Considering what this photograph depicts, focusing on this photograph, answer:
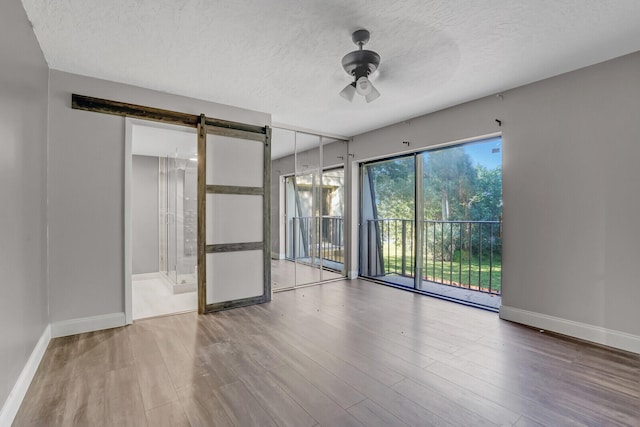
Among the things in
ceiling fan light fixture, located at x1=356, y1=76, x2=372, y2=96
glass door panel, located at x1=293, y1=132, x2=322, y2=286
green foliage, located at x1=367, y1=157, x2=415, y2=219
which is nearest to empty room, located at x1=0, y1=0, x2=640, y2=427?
ceiling fan light fixture, located at x1=356, y1=76, x2=372, y2=96

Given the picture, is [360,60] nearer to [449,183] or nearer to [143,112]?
[143,112]

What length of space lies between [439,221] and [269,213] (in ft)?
8.77

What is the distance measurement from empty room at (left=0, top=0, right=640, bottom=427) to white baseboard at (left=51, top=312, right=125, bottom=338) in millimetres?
17

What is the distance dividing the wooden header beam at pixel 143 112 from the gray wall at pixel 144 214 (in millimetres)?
2775

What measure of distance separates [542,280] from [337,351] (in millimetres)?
2318

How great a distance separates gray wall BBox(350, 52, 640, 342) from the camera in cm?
264

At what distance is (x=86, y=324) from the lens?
3008 millimetres

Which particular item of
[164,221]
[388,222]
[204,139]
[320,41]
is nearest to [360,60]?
[320,41]

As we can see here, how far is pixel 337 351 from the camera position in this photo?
2602mm

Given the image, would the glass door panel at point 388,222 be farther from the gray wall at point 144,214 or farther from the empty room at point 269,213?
the gray wall at point 144,214

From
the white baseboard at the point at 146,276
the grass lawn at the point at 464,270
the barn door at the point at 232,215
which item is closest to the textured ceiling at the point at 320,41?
the barn door at the point at 232,215

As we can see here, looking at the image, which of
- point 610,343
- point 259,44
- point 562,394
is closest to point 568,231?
point 610,343

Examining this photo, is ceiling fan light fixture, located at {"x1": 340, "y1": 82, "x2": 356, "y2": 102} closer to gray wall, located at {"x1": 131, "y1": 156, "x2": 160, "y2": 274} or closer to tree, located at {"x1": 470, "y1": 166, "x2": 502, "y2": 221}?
tree, located at {"x1": 470, "y1": 166, "x2": 502, "y2": 221}

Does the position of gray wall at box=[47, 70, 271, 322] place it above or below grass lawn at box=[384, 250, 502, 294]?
above
